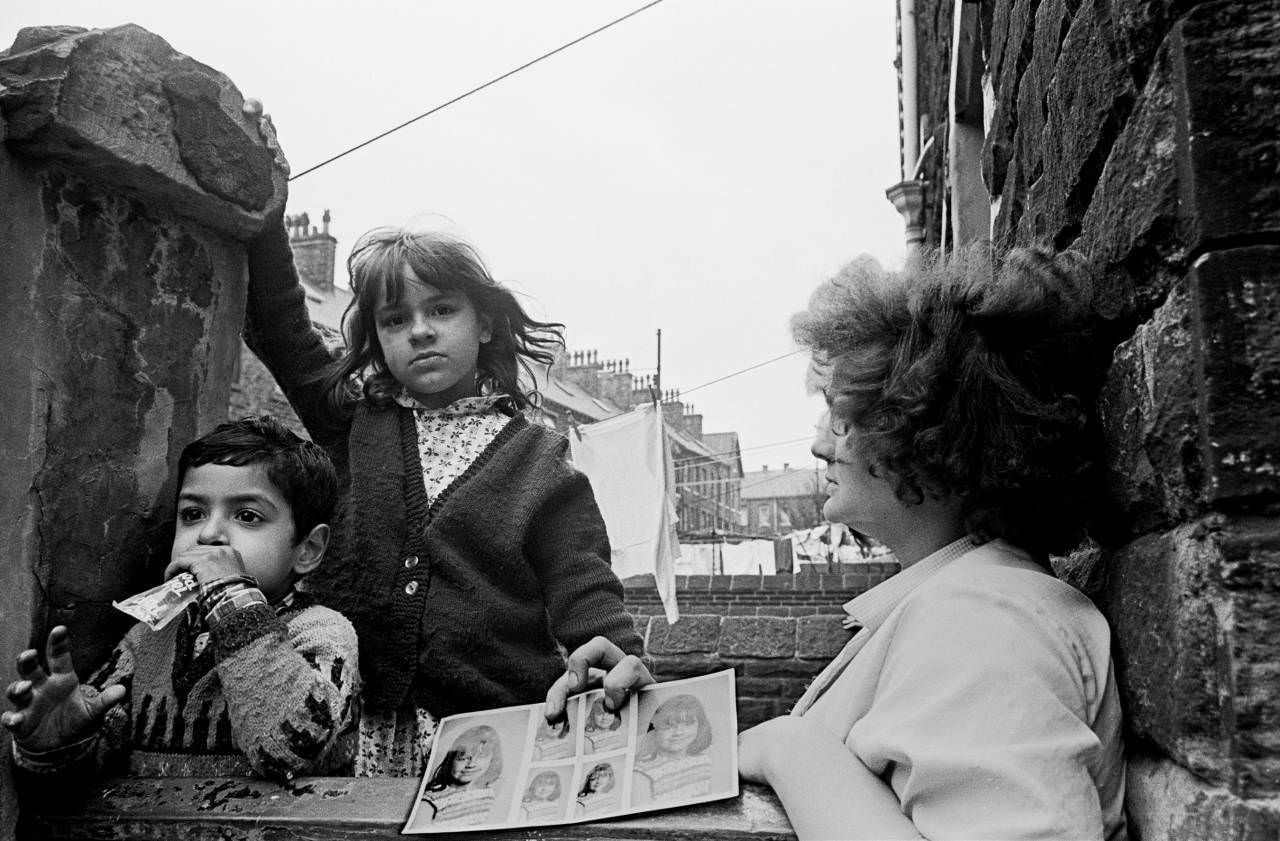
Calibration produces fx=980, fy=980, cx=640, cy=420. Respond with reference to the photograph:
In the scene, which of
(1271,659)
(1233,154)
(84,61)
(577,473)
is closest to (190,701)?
(577,473)

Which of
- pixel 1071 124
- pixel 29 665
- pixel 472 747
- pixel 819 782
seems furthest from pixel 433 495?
pixel 1071 124

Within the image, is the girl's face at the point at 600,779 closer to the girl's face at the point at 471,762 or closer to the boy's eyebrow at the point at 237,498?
the girl's face at the point at 471,762

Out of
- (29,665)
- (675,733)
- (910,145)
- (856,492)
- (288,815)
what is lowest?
(288,815)

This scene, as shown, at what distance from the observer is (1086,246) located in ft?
4.35

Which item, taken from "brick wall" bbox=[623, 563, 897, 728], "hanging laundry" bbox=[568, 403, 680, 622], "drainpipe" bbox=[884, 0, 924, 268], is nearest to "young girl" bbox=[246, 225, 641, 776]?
"brick wall" bbox=[623, 563, 897, 728]

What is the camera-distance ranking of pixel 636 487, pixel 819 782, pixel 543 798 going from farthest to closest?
pixel 636 487 < pixel 543 798 < pixel 819 782

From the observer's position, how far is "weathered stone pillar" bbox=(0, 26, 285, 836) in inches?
57.5

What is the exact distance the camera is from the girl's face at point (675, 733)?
126 centimetres

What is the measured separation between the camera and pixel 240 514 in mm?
1620

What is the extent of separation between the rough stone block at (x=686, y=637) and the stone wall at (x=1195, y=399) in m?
4.08

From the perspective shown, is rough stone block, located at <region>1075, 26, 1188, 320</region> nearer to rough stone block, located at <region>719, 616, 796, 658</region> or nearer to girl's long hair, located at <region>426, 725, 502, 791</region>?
girl's long hair, located at <region>426, 725, 502, 791</region>

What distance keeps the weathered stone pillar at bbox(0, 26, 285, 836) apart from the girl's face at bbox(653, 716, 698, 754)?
93 cm

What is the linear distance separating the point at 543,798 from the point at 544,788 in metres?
0.02

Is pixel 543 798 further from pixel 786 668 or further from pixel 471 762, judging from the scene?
pixel 786 668
